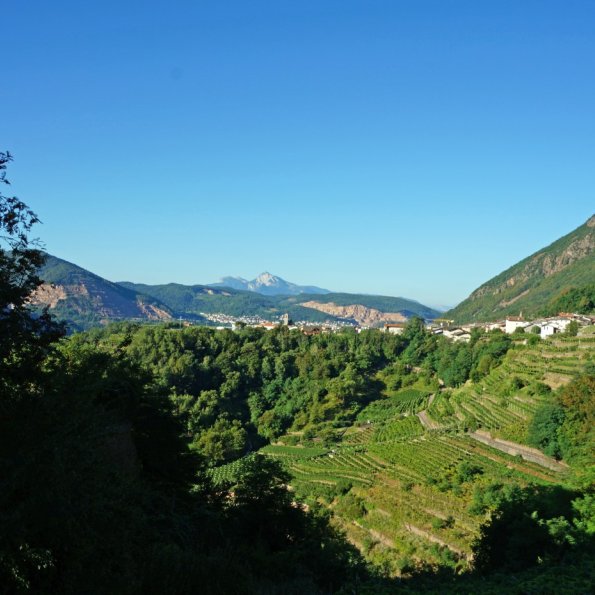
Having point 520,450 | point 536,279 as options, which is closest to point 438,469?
point 520,450

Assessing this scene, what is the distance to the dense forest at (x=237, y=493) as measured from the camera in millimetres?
5621

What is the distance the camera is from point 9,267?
278 inches

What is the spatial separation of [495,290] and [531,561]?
150220 mm

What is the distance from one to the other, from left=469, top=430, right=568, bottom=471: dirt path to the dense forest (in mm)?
428

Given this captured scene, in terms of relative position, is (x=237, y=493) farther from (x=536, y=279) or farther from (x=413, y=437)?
(x=536, y=279)

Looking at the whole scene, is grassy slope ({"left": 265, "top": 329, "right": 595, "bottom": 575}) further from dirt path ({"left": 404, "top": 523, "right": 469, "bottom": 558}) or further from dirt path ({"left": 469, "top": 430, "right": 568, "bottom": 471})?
dirt path ({"left": 469, "top": 430, "right": 568, "bottom": 471})

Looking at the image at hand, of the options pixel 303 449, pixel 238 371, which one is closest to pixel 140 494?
pixel 303 449

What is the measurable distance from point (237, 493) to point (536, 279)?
138851 millimetres

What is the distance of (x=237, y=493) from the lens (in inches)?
535

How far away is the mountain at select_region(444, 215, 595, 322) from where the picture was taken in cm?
11162

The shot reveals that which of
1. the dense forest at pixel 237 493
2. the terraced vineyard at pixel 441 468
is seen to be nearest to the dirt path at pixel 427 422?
the terraced vineyard at pixel 441 468

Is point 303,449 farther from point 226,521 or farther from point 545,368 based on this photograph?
point 226,521

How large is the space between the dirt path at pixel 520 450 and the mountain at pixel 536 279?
82056 millimetres

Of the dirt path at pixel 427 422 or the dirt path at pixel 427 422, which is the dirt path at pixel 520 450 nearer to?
the dirt path at pixel 427 422
